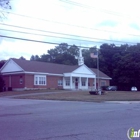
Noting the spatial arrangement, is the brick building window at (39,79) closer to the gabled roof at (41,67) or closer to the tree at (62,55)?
the gabled roof at (41,67)

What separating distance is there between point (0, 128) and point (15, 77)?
4265 centimetres

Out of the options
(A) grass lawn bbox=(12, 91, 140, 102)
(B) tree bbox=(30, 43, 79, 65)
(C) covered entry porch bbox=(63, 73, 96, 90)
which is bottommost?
(A) grass lawn bbox=(12, 91, 140, 102)

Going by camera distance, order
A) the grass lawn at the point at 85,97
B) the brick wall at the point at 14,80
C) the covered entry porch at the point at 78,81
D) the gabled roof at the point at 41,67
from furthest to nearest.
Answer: the covered entry porch at the point at 78,81 < the gabled roof at the point at 41,67 < the brick wall at the point at 14,80 < the grass lawn at the point at 85,97

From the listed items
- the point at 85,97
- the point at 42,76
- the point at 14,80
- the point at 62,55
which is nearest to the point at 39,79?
the point at 42,76

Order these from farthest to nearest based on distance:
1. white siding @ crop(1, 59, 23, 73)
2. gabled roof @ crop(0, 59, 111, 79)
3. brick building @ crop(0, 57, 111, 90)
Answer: gabled roof @ crop(0, 59, 111, 79) → white siding @ crop(1, 59, 23, 73) → brick building @ crop(0, 57, 111, 90)

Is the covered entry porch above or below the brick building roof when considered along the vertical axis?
below

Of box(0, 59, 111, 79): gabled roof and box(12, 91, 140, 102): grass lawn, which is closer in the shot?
box(12, 91, 140, 102): grass lawn

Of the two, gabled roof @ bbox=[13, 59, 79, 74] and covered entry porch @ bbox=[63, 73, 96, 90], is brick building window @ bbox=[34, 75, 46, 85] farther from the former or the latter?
covered entry porch @ bbox=[63, 73, 96, 90]

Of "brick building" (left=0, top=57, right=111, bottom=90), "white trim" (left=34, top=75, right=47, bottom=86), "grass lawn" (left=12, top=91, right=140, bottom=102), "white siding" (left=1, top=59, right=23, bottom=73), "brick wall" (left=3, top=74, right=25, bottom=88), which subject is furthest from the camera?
"white trim" (left=34, top=75, right=47, bottom=86)

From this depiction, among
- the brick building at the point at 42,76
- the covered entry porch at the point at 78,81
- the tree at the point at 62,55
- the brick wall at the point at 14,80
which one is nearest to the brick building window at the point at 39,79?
the brick building at the point at 42,76

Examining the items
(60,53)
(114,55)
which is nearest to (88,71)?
(114,55)

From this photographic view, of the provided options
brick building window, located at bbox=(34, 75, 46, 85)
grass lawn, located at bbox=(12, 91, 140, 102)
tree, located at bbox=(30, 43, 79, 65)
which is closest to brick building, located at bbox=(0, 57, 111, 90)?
brick building window, located at bbox=(34, 75, 46, 85)

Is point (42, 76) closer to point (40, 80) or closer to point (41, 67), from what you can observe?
point (40, 80)

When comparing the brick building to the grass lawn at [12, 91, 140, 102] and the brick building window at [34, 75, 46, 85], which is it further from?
the grass lawn at [12, 91, 140, 102]
